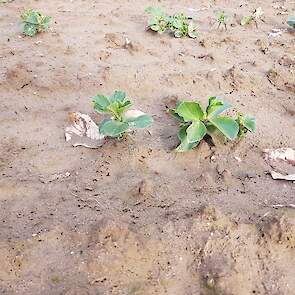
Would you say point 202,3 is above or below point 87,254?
below

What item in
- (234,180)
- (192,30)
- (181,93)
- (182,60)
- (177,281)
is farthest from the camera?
(192,30)

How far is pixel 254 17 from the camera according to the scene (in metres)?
4.18

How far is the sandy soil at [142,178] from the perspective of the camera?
1801 mm

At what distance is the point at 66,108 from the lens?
2848 mm

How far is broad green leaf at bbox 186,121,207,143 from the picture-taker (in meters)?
2.34

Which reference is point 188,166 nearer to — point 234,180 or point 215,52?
point 234,180

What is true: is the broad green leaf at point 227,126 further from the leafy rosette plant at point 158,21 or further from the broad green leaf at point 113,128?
the leafy rosette plant at point 158,21

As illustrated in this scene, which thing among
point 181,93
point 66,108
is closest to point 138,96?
point 181,93

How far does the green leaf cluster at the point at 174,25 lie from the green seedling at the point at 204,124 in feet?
4.90

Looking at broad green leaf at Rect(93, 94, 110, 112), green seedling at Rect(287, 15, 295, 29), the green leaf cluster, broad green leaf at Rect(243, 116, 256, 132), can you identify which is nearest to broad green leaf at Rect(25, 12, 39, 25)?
the green leaf cluster

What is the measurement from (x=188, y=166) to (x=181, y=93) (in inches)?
32.7

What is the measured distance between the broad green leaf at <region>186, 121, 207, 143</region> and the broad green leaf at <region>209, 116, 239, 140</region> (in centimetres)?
6

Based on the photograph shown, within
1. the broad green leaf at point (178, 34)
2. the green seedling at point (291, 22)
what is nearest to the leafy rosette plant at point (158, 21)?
the broad green leaf at point (178, 34)

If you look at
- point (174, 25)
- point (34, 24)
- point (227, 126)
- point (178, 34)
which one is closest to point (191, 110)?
point (227, 126)
